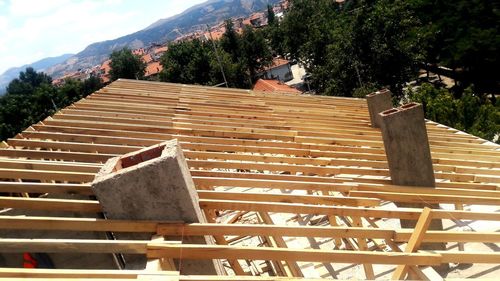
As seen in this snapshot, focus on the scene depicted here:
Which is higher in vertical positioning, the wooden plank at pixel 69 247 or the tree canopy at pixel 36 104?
the tree canopy at pixel 36 104

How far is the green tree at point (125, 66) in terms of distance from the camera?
4709 centimetres

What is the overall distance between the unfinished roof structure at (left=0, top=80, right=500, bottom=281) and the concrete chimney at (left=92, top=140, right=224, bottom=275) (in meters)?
0.03

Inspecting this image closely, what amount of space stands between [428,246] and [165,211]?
3728mm

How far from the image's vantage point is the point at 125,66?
47.2m

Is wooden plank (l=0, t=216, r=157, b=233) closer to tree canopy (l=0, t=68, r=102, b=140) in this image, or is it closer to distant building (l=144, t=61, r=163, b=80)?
tree canopy (l=0, t=68, r=102, b=140)

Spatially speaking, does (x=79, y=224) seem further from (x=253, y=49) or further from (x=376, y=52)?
(x=253, y=49)

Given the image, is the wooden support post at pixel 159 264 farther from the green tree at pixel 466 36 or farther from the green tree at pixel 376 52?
the green tree at pixel 466 36

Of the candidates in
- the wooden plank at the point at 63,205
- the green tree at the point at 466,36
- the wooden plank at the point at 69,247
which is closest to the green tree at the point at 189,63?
the green tree at the point at 466,36

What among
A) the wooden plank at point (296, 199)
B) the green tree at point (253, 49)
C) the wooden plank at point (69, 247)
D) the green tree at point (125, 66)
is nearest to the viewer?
the wooden plank at point (69, 247)

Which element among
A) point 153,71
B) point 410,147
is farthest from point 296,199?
point 153,71

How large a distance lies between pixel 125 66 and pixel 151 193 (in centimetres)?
4774

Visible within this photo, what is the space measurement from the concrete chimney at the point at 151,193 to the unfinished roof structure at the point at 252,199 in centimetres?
3

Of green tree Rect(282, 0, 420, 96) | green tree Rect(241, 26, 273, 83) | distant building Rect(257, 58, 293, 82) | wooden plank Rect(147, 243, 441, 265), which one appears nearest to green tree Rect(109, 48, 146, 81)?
green tree Rect(241, 26, 273, 83)

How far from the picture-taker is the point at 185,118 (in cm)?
812
